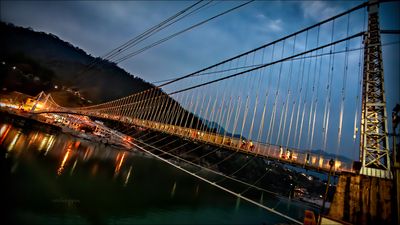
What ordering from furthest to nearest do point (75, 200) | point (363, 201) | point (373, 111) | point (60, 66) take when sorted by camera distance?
point (60, 66) < point (75, 200) < point (373, 111) < point (363, 201)

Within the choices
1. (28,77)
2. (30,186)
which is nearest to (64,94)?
→ (28,77)

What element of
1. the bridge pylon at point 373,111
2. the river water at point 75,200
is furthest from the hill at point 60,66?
the bridge pylon at point 373,111

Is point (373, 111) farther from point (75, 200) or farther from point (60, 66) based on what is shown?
point (60, 66)

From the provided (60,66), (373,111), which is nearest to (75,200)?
(373,111)

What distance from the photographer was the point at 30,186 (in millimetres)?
13898

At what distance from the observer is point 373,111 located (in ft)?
28.0

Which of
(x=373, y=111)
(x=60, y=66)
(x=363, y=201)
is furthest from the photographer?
(x=60, y=66)

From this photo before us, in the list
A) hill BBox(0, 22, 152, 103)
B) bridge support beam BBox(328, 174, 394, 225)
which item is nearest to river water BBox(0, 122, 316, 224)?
bridge support beam BBox(328, 174, 394, 225)

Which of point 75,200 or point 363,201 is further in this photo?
point 75,200

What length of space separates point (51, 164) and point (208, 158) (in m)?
61.1

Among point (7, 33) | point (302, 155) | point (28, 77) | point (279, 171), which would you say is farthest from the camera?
point (7, 33)

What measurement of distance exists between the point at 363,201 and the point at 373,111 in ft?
15.7

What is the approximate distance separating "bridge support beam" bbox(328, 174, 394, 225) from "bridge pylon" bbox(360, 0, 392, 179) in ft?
4.17

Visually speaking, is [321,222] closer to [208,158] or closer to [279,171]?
[208,158]
